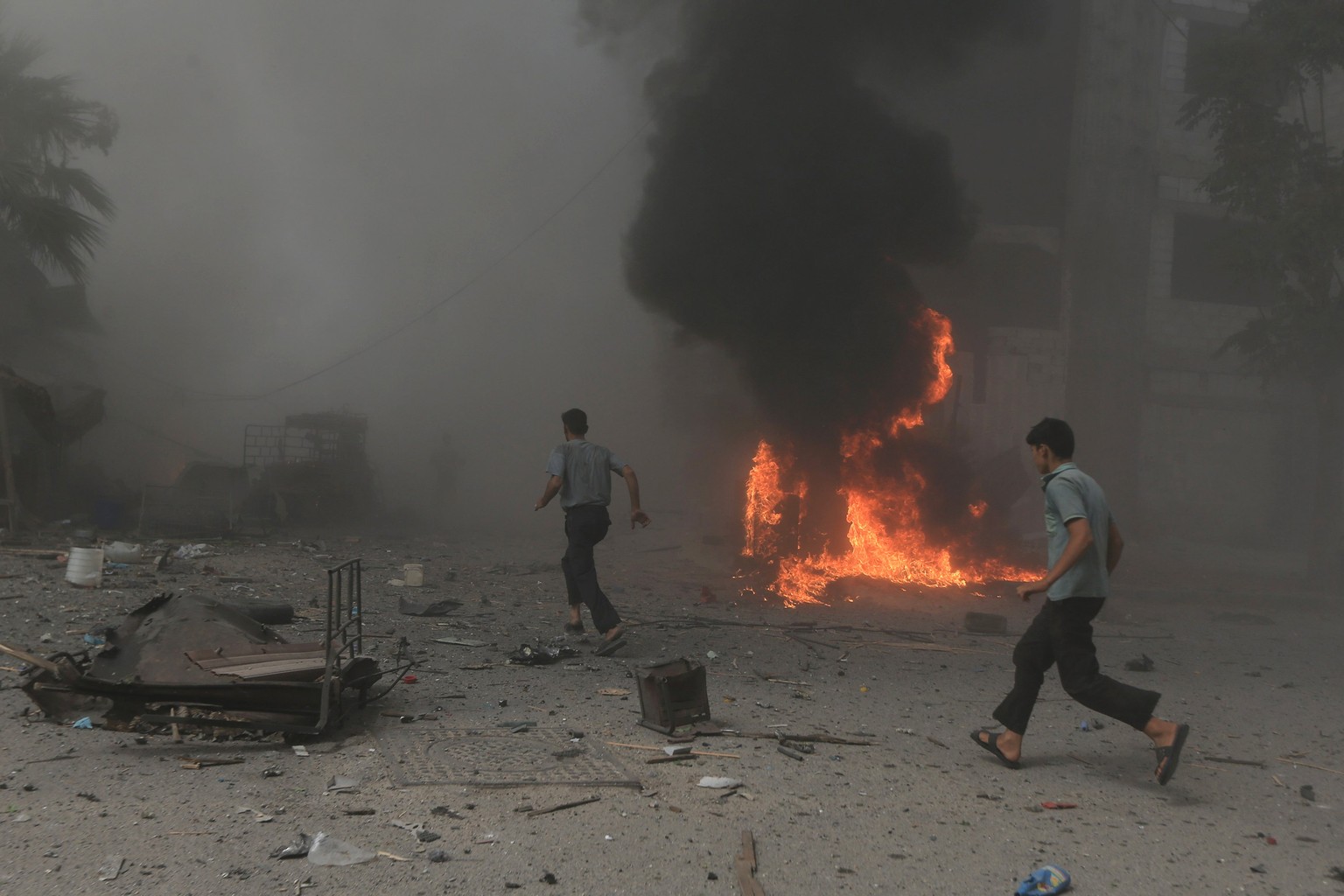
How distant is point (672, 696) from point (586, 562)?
2347 mm

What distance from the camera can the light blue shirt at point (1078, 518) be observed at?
162 inches

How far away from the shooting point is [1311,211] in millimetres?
12055

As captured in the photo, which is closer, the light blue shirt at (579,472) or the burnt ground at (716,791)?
the burnt ground at (716,791)

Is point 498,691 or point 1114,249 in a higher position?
point 1114,249

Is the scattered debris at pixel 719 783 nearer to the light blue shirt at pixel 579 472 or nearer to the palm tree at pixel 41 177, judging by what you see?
the light blue shirt at pixel 579 472

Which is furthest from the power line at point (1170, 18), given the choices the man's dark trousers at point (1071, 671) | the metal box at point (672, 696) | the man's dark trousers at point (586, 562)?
the metal box at point (672, 696)

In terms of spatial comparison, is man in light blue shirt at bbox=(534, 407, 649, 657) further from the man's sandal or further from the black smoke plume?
the black smoke plume

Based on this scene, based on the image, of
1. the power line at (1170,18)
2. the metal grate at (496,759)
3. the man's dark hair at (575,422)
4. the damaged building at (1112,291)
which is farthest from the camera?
the power line at (1170,18)

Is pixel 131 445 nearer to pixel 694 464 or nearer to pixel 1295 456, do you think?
pixel 694 464

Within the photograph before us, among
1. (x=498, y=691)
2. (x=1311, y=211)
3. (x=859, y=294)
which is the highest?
(x=1311, y=211)

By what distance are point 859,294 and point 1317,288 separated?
254 inches

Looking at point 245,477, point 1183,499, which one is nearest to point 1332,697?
point 1183,499

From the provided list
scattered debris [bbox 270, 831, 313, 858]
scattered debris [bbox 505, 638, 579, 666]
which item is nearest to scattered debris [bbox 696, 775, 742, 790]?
scattered debris [bbox 270, 831, 313, 858]

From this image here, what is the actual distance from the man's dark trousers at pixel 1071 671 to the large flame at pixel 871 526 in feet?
22.6
